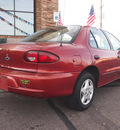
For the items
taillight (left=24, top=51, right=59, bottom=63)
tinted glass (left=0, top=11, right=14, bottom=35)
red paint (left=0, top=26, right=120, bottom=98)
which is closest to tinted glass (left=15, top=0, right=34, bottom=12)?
tinted glass (left=0, top=11, right=14, bottom=35)

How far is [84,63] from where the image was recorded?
2.58m

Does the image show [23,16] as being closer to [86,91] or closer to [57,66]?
[86,91]

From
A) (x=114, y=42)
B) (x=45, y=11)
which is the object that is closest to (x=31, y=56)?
(x=114, y=42)

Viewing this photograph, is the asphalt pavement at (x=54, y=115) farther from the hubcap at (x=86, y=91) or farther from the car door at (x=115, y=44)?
the car door at (x=115, y=44)

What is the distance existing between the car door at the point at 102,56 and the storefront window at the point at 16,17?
7.59 meters

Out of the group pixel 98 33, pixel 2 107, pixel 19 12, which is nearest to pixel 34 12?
pixel 19 12

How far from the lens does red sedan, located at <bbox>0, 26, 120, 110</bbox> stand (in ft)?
7.22

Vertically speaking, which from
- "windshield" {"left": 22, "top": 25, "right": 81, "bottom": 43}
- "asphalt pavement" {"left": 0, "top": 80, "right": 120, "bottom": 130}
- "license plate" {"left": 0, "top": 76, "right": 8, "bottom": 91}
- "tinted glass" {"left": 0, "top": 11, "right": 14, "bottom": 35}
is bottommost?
"asphalt pavement" {"left": 0, "top": 80, "right": 120, "bottom": 130}

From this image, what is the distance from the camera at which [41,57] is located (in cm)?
222

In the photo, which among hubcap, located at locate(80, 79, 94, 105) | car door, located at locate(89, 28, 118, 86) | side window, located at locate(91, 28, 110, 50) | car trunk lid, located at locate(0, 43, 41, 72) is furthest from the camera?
side window, located at locate(91, 28, 110, 50)

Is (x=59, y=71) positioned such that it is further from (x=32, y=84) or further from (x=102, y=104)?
(x=102, y=104)

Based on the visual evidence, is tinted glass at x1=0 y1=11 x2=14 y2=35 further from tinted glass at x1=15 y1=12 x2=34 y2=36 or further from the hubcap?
the hubcap

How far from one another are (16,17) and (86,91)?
28.5 ft

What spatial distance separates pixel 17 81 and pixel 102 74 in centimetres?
170
